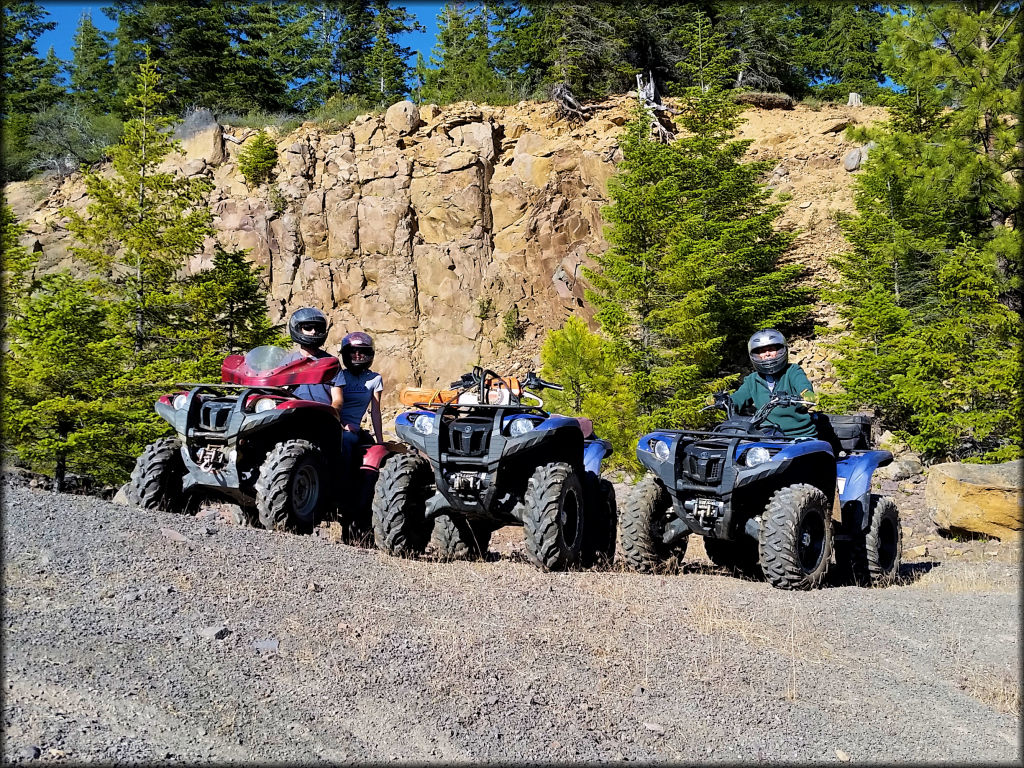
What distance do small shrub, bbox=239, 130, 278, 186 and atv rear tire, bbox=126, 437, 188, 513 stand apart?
107ft

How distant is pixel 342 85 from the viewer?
157 ft

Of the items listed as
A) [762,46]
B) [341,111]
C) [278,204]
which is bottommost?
[278,204]

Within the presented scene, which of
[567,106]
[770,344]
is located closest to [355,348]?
[770,344]

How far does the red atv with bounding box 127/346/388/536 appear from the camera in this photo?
761 cm

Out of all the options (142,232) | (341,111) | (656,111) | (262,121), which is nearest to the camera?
(142,232)

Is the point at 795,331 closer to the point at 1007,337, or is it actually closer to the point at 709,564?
the point at 1007,337

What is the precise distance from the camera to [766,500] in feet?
26.6

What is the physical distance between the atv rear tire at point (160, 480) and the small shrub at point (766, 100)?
3940cm

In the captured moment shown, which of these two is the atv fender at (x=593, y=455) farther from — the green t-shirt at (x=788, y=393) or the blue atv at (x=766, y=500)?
the green t-shirt at (x=788, y=393)

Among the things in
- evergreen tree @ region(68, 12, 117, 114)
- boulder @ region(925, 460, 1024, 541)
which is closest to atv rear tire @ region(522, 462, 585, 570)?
boulder @ region(925, 460, 1024, 541)

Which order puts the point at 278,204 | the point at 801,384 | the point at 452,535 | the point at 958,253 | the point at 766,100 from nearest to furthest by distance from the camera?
the point at 452,535 < the point at 801,384 < the point at 958,253 < the point at 278,204 < the point at 766,100

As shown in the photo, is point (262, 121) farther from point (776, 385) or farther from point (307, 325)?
point (776, 385)

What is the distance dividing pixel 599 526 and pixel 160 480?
4.30 metres

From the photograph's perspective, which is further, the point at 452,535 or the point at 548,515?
the point at 452,535
